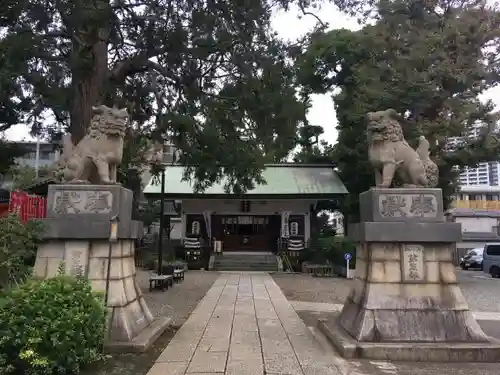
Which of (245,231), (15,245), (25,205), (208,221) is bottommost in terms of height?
(15,245)

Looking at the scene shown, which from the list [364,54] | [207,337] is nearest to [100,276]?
[207,337]

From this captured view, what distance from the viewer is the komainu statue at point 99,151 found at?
6465 mm

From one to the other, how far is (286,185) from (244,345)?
18.4m

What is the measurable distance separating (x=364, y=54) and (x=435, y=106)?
5.49m

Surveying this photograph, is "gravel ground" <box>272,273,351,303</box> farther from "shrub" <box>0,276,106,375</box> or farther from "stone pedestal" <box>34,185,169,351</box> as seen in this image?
"shrub" <box>0,276,106,375</box>

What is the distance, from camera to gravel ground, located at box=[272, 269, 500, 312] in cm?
1240

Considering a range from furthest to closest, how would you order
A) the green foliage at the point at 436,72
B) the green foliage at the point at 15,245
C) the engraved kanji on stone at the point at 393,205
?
the green foliage at the point at 436,72 → the engraved kanji on stone at the point at 393,205 → the green foliage at the point at 15,245

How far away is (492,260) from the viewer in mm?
23172

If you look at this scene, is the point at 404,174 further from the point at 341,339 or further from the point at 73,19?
the point at 73,19

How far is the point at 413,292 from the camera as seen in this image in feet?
20.5

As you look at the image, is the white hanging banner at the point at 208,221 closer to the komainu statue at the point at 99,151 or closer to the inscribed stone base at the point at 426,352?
the komainu statue at the point at 99,151

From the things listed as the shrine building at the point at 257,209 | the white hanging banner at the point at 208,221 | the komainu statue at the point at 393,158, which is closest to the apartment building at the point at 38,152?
the shrine building at the point at 257,209

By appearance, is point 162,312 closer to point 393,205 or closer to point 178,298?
point 178,298

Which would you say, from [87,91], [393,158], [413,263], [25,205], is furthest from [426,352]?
[87,91]
